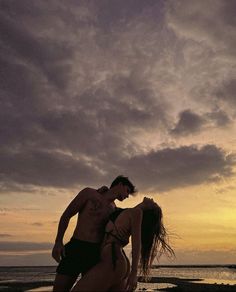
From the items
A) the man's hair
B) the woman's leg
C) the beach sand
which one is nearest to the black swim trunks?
the woman's leg

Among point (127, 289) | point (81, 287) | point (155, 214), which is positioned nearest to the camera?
point (81, 287)

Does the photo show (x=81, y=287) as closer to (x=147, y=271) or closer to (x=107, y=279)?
(x=107, y=279)

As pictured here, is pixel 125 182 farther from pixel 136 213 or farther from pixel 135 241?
pixel 135 241

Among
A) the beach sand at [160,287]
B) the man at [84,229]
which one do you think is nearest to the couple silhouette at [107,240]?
the man at [84,229]

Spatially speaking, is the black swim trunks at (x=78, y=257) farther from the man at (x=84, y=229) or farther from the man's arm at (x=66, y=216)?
the man's arm at (x=66, y=216)

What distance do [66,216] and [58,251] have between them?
0.48m

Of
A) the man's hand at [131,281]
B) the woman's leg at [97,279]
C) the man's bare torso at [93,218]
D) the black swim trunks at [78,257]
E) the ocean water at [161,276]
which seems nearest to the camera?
the woman's leg at [97,279]

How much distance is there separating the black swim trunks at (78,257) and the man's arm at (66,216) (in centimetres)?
11

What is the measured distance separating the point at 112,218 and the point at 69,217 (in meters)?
0.60

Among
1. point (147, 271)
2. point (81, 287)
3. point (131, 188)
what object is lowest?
point (81, 287)

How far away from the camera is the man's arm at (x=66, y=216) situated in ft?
19.1

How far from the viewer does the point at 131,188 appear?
6.07m

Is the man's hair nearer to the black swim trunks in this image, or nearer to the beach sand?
the black swim trunks

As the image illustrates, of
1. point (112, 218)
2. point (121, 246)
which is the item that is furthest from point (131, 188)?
point (121, 246)
